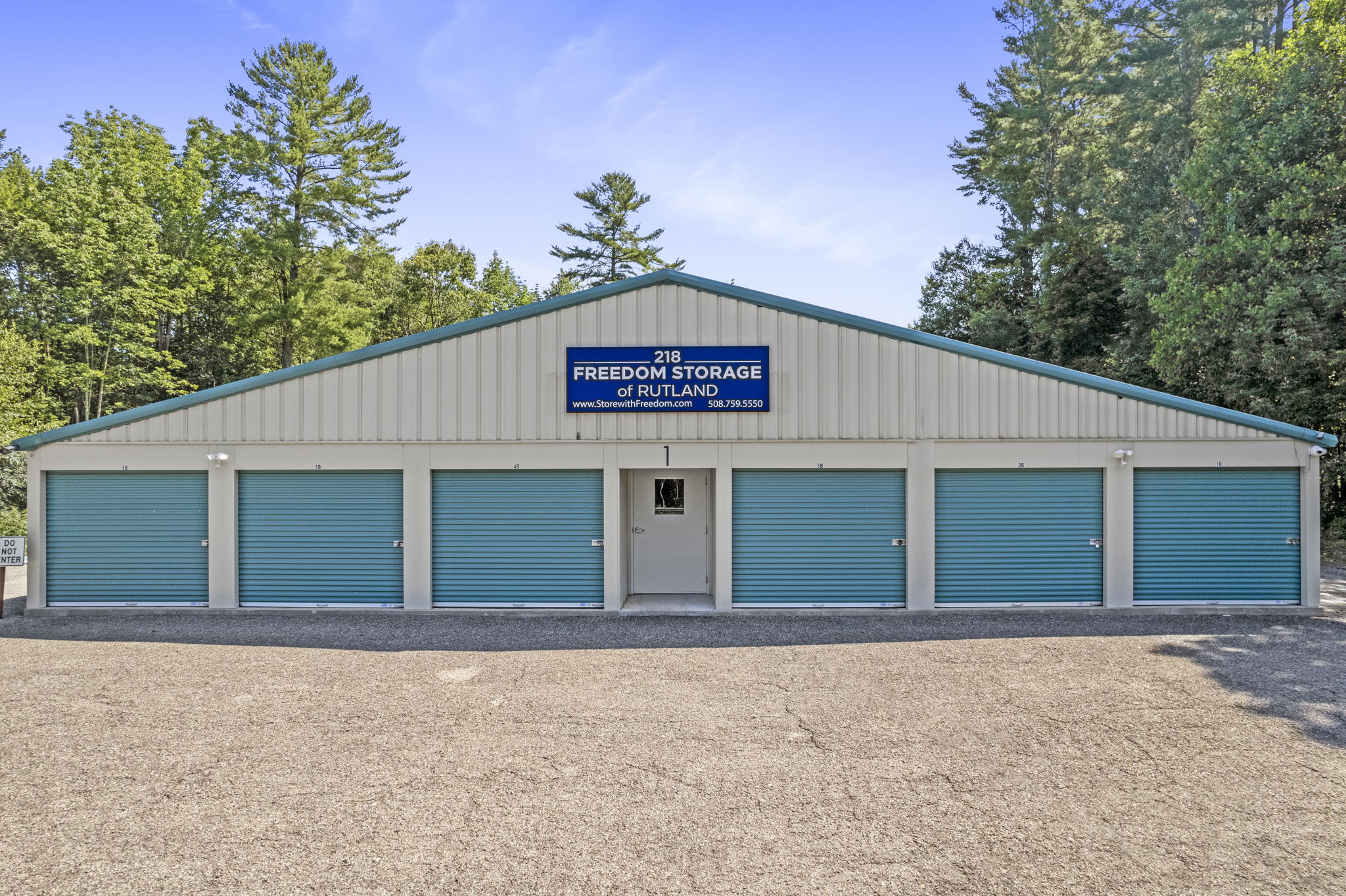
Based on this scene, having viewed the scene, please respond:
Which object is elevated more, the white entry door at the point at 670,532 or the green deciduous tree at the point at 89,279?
the green deciduous tree at the point at 89,279

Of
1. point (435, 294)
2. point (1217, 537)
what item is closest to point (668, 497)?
point (1217, 537)

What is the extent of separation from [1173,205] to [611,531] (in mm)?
21606

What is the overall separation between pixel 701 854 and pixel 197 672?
5.98m

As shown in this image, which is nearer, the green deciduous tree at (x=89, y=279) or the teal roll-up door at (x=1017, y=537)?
the teal roll-up door at (x=1017, y=537)

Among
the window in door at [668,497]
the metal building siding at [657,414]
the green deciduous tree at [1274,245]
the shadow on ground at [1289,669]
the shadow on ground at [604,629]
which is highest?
the green deciduous tree at [1274,245]

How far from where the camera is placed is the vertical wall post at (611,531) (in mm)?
10133

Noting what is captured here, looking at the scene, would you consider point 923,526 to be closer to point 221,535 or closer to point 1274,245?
point 221,535

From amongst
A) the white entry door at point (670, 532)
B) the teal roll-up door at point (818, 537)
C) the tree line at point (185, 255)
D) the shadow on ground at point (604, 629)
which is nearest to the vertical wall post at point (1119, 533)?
the shadow on ground at point (604, 629)

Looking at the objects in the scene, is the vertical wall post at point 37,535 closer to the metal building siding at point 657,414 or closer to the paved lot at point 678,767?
the metal building siding at point 657,414

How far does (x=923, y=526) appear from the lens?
395 inches

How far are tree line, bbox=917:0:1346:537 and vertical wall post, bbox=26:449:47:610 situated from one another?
22.2 metres

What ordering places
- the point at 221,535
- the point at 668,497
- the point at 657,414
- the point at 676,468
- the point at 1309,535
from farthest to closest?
the point at 668,497 → the point at 676,468 → the point at 221,535 → the point at 657,414 → the point at 1309,535

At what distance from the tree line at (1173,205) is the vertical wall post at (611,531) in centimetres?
1457

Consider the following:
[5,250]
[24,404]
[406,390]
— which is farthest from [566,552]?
[5,250]
